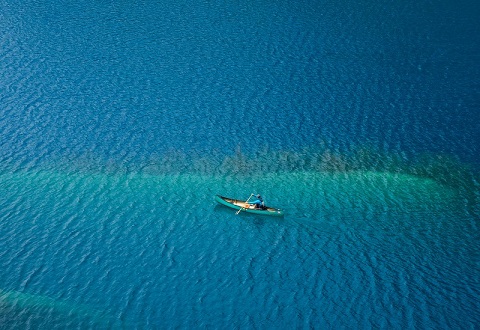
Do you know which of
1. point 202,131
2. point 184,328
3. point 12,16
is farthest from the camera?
point 12,16

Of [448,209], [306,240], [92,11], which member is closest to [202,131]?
[306,240]

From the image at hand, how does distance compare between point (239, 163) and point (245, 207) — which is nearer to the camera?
point (245, 207)

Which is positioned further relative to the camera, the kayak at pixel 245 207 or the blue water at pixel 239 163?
the kayak at pixel 245 207

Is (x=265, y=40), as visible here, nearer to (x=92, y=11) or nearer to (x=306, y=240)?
(x=92, y=11)

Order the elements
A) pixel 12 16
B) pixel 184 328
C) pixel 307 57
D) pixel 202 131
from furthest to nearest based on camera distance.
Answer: pixel 12 16
pixel 307 57
pixel 202 131
pixel 184 328

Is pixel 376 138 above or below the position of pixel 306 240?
above
